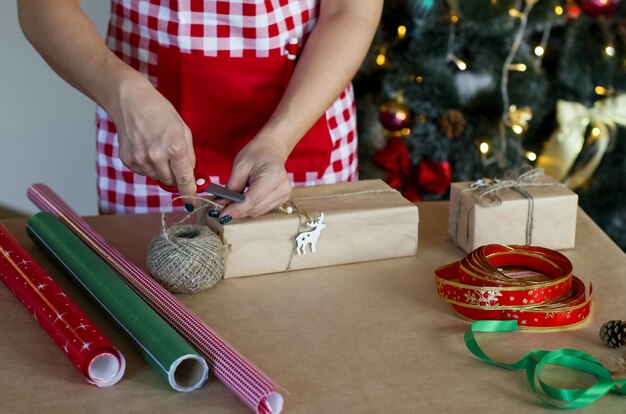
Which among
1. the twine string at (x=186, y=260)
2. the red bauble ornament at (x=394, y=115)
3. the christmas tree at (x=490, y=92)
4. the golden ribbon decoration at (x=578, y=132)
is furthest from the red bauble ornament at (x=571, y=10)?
the twine string at (x=186, y=260)

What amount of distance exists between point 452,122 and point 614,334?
127 centimetres

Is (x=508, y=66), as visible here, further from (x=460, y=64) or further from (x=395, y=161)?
(x=395, y=161)

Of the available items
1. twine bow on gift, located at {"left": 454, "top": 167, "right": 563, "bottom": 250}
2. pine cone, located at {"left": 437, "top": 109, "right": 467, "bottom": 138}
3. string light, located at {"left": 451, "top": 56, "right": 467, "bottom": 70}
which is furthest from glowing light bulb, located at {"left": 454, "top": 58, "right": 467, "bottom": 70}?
twine bow on gift, located at {"left": 454, "top": 167, "right": 563, "bottom": 250}

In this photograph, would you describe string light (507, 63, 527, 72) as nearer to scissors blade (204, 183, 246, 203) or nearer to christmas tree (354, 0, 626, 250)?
christmas tree (354, 0, 626, 250)

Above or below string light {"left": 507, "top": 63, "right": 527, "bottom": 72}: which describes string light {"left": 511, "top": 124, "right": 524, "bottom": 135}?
below

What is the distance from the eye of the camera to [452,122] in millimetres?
2168

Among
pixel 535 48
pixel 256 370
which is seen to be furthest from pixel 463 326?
pixel 535 48

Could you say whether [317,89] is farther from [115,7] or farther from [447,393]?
[447,393]

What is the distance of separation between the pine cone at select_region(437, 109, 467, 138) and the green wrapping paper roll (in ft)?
4.00

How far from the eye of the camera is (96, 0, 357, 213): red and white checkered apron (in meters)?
1.36

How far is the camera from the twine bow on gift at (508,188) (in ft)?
A: 3.84

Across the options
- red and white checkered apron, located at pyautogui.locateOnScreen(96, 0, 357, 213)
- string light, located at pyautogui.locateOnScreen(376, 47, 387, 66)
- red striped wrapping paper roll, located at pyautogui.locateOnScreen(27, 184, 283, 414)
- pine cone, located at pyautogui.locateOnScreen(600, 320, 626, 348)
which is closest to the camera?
red striped wrapping paper roll, located at pyautogui.locateOnScreen(27, 184, 283, 414)

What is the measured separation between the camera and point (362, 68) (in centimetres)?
209

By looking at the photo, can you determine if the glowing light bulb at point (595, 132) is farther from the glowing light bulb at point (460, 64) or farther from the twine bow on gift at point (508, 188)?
the twine bow on gift at point (508, 188)
